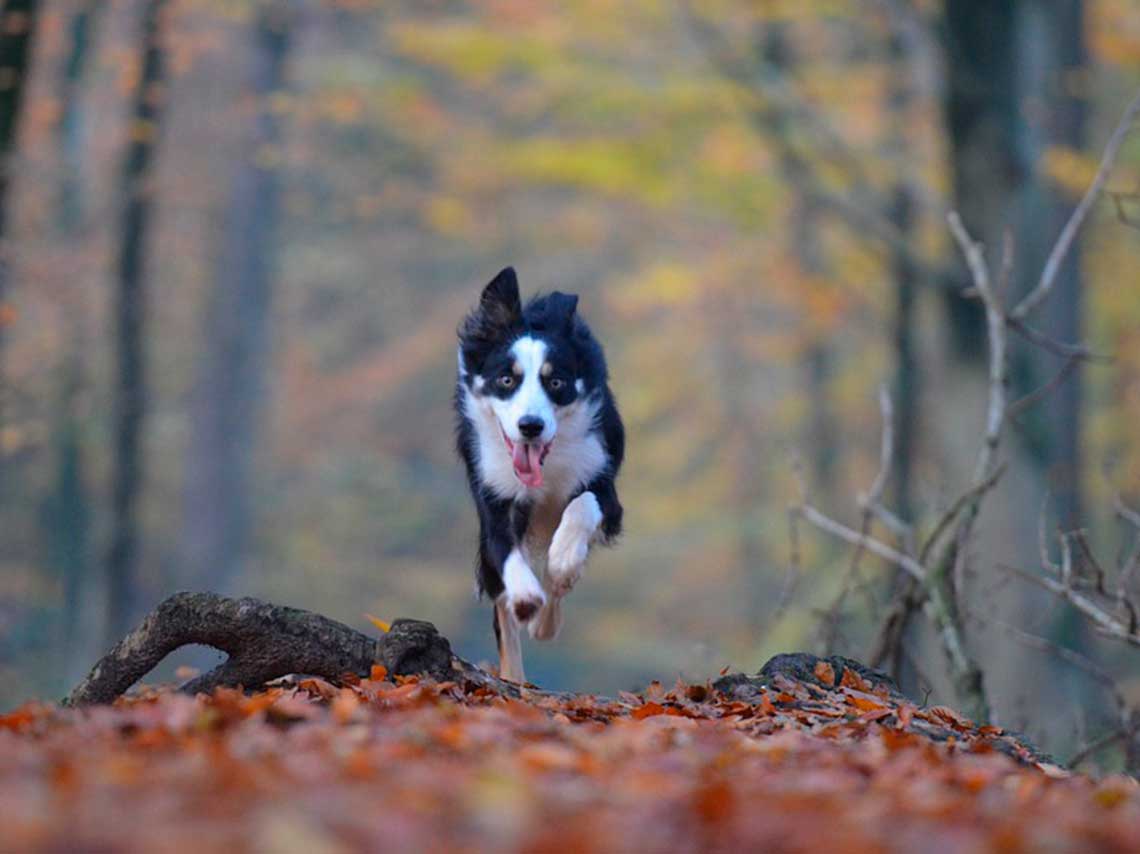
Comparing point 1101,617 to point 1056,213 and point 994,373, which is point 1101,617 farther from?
point 1056,213

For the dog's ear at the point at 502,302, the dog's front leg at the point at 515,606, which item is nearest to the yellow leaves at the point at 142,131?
the dog's ear at the point at 502,302

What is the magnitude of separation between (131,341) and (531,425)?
10254mm

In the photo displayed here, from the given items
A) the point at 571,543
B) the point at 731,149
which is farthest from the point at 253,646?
the point at 731,149

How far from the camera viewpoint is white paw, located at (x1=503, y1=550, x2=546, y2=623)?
7379mm

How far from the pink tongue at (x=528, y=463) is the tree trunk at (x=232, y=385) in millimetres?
16151

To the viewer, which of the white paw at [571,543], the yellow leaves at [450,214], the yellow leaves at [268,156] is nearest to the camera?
the white paw at [571,543]

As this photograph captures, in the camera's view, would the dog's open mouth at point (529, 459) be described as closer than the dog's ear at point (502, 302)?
Yes

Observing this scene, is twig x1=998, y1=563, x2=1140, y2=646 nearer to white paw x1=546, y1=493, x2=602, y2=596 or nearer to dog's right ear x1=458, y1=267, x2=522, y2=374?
white paw x1=546, y1=493, x2=602, y2=596

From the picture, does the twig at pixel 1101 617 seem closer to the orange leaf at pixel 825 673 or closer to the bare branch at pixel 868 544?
the bare branch at pixel 868 544

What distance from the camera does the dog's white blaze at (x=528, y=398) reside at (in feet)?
24.8

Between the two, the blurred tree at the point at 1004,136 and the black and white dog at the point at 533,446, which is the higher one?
the blurred tree at the point at 1004,136

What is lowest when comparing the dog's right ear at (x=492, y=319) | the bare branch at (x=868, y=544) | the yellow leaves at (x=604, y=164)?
the bare branch at (x=868, y=544)

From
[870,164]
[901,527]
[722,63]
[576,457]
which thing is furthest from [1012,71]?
[576,457]

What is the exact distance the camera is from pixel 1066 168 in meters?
15.0
